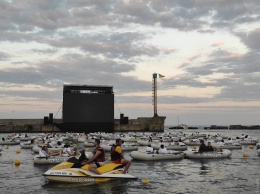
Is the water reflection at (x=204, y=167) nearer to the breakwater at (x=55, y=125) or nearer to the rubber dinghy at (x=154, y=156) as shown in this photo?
A: the rubber dinghy at (x=154, y=156)

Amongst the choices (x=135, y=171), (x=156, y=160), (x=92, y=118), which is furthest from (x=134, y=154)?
(x=92, y=118)

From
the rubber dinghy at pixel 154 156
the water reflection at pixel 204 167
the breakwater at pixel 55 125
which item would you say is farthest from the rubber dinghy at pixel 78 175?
the breakwater at pixel 55 125

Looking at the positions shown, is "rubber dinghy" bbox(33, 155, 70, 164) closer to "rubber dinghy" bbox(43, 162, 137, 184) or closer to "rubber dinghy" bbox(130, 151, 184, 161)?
"rubber dinghy" bbox(130, 151, 184, 161)

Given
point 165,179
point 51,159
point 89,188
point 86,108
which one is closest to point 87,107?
point 86,108

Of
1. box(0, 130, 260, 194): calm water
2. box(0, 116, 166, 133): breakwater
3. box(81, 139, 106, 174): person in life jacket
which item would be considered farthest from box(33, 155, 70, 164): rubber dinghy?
box(0, 116, 166, 133): breakwater

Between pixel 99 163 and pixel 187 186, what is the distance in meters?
5.31

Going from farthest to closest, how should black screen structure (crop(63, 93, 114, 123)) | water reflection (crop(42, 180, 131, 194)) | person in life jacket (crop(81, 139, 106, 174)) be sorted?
black screen structure (crop(63, 93, 114, 123))
person in life jacket (crop(81, 139, 106, 174))
water reflection (crop(42, 180, 131, 194))

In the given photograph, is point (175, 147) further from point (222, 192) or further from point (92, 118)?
point (92, 118)

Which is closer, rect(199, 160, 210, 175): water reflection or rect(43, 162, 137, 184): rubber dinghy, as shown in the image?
rect(43, 162, 137, 184): rubber dinghy

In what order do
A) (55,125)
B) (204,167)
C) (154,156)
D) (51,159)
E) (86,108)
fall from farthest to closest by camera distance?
(55,125), (86,108), (154,156), (51,159), (204,167)

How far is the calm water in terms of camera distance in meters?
19.4

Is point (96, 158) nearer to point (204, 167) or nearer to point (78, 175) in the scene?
point (78, 175)

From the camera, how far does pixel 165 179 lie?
22969mm

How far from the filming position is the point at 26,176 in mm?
24250
